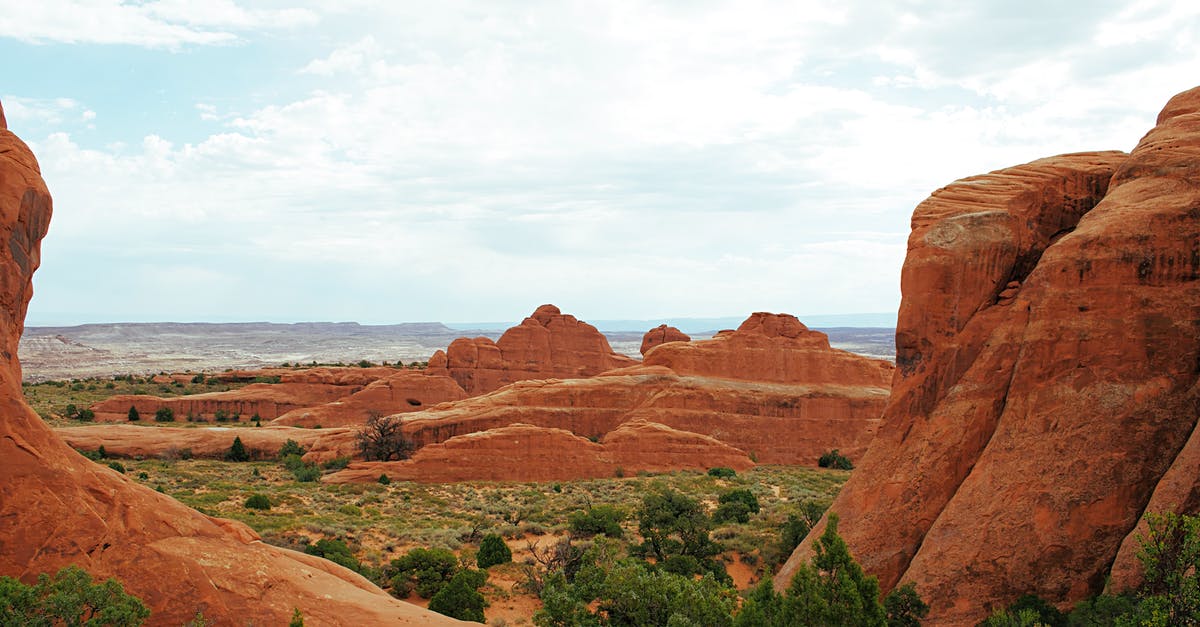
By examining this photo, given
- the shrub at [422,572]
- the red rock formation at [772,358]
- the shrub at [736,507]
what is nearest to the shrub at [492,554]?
the shrub at [422,572]

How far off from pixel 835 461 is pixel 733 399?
749 centimetres

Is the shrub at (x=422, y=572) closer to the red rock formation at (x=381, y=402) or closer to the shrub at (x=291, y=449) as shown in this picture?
the shrub at (x=291, y=449)

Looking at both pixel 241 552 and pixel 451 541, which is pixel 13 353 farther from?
pixel 451 541

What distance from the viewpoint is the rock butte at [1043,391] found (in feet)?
43.8

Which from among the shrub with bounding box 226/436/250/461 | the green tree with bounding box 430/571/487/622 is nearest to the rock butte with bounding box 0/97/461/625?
the green tree with bounding box 430/571/487/622

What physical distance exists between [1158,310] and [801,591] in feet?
26.5

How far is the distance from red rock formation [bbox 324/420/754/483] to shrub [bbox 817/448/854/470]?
802 centimetres

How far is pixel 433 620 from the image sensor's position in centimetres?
1214

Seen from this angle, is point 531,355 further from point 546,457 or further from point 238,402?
point 546,457

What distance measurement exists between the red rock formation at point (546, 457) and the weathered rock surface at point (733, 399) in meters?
5.86

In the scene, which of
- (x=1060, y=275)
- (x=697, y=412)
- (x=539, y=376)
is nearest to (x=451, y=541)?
(x=1060, y=275)

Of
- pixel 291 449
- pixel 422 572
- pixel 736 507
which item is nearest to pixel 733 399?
pixel 736 507

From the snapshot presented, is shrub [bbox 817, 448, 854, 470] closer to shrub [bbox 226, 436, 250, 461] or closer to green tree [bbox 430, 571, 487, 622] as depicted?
shrub [bbox 226, 436, 250, 461]

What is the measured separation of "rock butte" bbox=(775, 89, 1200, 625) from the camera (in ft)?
43.8
